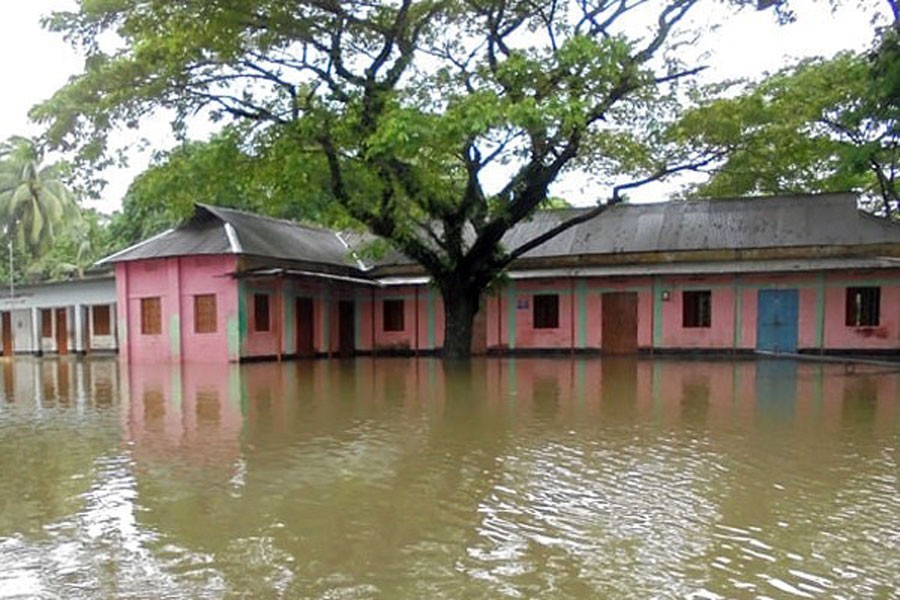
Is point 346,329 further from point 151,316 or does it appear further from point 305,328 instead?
point 151,316

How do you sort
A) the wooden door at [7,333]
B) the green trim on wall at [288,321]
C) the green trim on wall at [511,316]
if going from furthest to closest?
the wooden door at [7,333], the green trim on wall at [511,316], the green trim on wall at [288,321]

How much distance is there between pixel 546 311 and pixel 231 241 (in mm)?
8963

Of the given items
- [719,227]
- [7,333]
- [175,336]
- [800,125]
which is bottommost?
[7,333]

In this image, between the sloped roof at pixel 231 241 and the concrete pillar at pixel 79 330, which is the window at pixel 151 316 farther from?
the concrete pillar at pixel 79 330

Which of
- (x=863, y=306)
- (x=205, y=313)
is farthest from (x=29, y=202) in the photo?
(x=863, y=306)

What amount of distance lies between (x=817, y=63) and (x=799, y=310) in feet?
21.1

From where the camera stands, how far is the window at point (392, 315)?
22.9 m

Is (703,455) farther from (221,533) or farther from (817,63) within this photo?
(817,63)

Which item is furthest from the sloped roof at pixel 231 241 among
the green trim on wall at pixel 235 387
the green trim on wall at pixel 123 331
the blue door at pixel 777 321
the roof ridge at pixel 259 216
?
the blue door at pixel 777 321

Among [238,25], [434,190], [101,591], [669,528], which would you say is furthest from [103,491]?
[434,190]

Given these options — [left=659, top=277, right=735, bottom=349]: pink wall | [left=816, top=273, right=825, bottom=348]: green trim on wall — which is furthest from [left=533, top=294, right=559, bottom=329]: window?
[left=816, top=273, right=825, bottom=348]: green trim on wall

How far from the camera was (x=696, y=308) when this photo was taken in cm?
2005

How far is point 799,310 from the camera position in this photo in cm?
1912

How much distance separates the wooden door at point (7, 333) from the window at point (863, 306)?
2870cm
